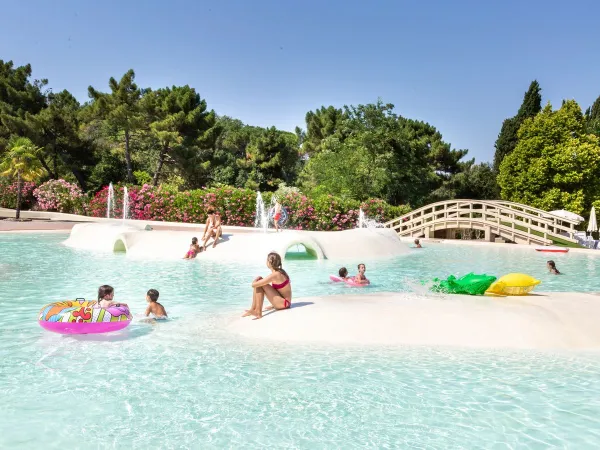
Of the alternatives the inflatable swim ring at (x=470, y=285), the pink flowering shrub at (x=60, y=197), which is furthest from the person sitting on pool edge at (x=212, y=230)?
the pink flowering shrub at (x=60, y=197)

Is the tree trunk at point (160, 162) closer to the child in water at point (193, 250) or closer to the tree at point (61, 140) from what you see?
the tree at point (61, 140)

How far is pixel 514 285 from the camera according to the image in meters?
9.27

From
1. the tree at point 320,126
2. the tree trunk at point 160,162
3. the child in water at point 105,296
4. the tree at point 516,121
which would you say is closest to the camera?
the child in water at point 105,296

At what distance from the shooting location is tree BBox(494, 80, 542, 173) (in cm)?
3828

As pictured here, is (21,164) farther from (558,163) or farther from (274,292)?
(558,163)

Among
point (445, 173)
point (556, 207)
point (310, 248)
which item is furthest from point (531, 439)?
point (445, 173)

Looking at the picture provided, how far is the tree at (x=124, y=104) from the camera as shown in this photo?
39000mm

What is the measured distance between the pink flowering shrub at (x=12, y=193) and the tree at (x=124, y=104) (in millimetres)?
6769

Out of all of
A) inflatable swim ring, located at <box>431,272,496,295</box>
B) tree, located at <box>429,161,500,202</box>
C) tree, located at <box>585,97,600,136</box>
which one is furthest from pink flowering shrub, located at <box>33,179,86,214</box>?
tree, located at <box>585,97,600,136</box>

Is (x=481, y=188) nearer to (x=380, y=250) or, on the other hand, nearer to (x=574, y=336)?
(x=380, y=250)

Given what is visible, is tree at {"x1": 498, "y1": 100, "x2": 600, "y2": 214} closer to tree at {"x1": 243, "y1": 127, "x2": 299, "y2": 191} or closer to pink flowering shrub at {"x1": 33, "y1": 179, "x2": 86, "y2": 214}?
tree at {"x1": 243, "y1": 127, "x2": 299, "y2": 191}

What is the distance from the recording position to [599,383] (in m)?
6.01

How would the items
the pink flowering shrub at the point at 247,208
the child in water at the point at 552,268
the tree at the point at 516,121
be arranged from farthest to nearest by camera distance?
the tree at the point at 516,121 < the pink flowering shrub at the point at 247,208 < the child in water at the point at 552,268

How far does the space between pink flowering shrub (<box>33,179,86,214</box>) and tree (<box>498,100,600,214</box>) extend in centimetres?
2774
